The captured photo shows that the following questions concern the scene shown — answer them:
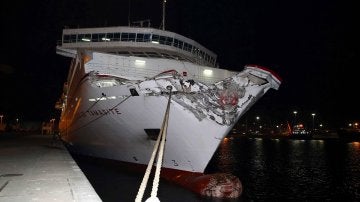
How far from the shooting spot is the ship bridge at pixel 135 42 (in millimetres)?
22734

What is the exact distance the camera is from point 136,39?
898 inches

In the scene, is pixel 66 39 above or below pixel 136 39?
above

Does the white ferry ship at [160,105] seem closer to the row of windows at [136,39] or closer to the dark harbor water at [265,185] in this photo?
the dark harbor water at [265,185]

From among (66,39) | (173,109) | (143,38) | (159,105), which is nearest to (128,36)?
(143,38)

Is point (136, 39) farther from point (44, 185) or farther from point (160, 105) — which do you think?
point (44, 185)

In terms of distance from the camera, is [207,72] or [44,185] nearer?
[44,185]

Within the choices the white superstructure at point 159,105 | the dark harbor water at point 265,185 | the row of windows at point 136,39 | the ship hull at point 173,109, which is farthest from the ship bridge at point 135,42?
the dark harbor water at point 265,185

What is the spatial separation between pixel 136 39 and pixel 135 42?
0.80 feet

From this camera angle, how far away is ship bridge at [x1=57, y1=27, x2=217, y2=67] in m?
22.7

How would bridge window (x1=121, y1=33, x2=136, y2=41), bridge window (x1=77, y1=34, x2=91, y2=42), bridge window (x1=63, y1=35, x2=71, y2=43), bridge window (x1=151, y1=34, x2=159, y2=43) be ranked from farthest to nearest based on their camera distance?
bridge window (x1=63, y1=35, x2=71, y2=43), bridge window (x1=77, y1=34, x2=91, y2=42), bridge window (x1=121, y1=33, x2=136, y2=41), bridge window (x1=151, y1=34, x2=159, y2=43)

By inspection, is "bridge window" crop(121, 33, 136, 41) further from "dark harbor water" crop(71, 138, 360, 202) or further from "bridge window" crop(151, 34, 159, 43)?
"dark harbor water" crop(71, 138, 360, 202)

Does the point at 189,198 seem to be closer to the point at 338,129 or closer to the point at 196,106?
the point at 196,106

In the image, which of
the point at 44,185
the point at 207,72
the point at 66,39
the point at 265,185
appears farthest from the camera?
the point at 66,39

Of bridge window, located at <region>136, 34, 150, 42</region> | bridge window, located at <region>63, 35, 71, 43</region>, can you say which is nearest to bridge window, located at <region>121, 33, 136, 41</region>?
bridge window, located at <region>136, 34, 150, 42</region>
